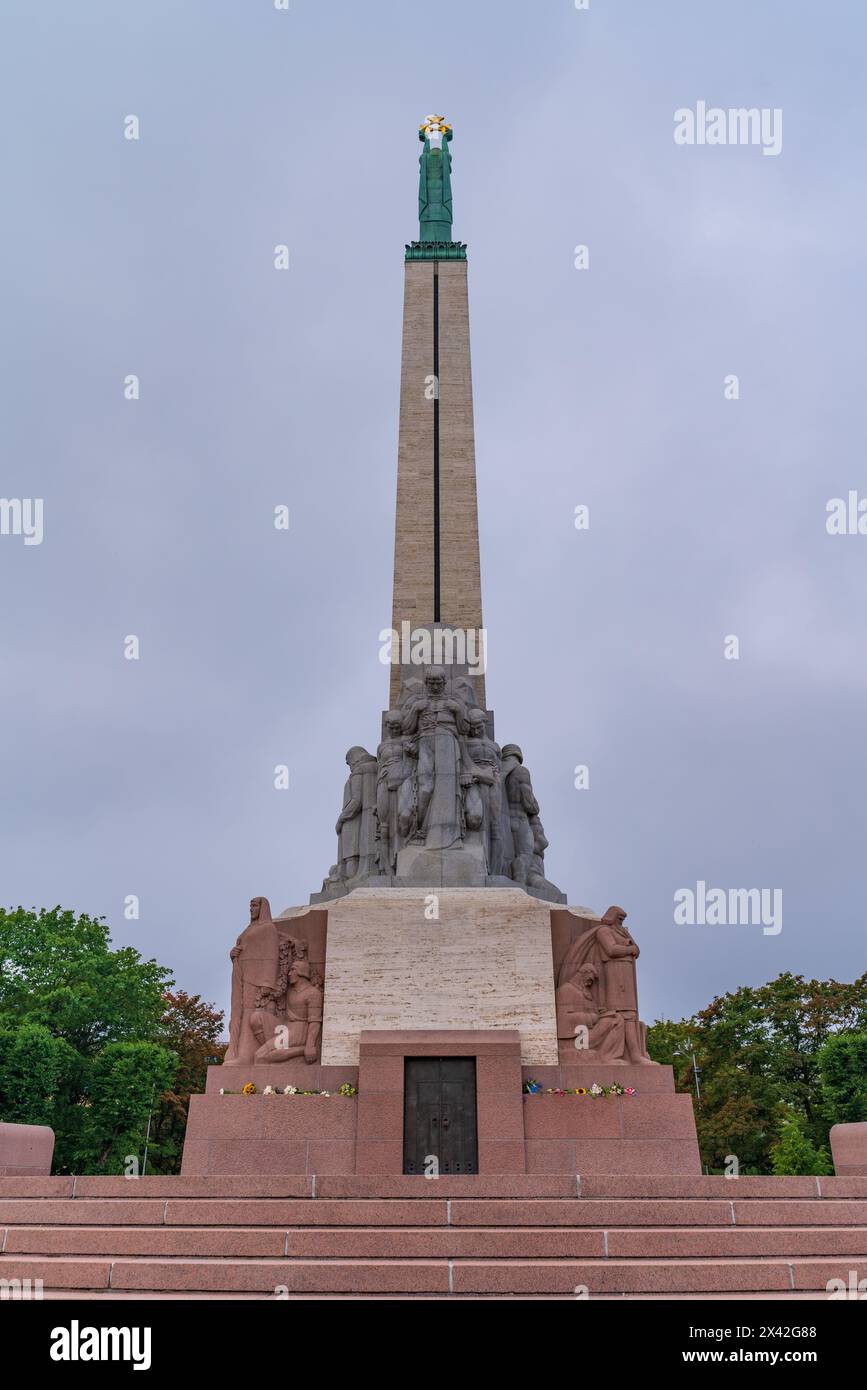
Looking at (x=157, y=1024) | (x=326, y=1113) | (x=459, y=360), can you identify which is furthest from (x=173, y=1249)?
(x=157, y=1024)

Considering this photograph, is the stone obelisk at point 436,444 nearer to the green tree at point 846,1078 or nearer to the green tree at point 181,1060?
the green tree at point 846,1078

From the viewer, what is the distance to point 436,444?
22.8 meters

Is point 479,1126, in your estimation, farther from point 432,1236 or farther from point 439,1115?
point 432,1236

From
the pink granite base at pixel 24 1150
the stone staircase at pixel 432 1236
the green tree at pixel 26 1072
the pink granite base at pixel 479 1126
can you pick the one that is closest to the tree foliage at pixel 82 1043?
the green tree at pixel 26 1072

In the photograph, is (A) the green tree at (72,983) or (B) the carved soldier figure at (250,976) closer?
(B) the carved soldier figure at (250,976)

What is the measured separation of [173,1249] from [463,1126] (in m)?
5.32

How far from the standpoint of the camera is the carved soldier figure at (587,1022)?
15.0 metres

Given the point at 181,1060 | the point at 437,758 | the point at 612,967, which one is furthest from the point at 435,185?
the point at 181,1060

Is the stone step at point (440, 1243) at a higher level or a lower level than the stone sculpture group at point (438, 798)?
lower

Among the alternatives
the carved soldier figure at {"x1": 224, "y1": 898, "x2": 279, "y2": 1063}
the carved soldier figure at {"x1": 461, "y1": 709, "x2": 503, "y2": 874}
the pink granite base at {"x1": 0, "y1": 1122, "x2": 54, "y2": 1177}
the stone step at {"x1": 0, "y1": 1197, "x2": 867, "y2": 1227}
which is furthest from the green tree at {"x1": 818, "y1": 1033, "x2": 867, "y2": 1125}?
the pink granite base at {"x1": 0, "y1": 1122, "x2": 54, "y2": 1177}

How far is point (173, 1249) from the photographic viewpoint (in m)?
9.12

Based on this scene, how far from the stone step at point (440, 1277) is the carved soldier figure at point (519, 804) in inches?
393

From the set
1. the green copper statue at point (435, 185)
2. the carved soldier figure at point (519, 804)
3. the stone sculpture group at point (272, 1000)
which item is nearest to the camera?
the stone sculpture group at point (272, 1000)

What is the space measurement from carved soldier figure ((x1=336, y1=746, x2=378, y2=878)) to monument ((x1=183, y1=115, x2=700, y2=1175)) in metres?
0.04
